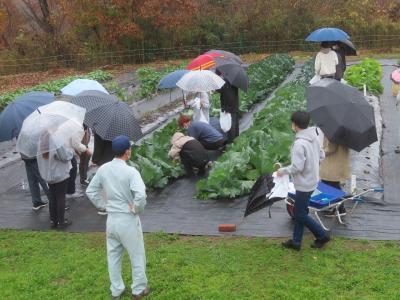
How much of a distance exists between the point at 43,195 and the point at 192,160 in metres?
2.60

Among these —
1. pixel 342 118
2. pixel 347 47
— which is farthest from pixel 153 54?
pixel 342 118

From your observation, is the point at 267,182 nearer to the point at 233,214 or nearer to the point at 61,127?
the point at 233,214

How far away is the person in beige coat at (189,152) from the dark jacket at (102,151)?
1.39 m

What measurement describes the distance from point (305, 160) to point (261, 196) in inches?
37.6

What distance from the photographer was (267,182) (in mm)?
6660

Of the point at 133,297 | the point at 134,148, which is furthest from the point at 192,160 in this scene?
the point at 133,297

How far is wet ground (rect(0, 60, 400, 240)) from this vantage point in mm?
6891

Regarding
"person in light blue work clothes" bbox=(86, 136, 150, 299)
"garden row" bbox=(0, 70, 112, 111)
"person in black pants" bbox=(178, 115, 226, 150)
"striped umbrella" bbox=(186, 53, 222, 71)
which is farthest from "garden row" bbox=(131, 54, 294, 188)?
"garden row" bbox=(0, 70, 112, 111)

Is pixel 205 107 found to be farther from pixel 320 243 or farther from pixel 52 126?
pixel 320 243

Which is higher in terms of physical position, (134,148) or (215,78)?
(215,78)

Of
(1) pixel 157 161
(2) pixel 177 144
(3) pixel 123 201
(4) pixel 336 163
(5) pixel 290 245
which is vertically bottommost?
(5) pixel 290 245

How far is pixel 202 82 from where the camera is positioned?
32.4 ft

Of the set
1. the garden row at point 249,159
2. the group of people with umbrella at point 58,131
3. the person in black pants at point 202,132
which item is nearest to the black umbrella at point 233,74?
the garden row at point 249,159

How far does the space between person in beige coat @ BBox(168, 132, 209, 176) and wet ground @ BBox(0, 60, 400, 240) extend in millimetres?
308
